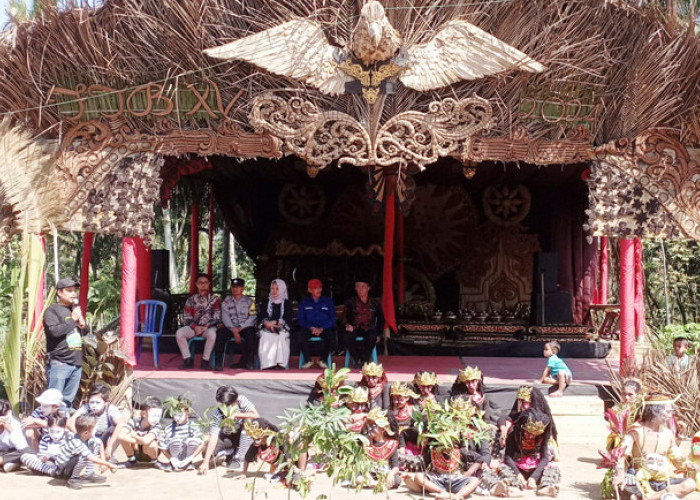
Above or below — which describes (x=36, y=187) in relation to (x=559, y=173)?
below

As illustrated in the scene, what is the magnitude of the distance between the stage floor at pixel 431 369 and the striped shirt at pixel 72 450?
162cm

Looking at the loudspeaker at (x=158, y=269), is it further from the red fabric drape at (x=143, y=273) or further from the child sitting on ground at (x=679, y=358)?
the child sitting on ground at (x=679, y=358)

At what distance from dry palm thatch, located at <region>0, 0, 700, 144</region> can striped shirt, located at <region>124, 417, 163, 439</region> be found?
3256 mm

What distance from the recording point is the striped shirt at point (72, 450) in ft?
21.5

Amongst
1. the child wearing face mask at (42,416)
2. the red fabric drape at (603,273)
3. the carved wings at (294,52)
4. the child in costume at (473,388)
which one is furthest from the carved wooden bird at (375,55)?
the red fabric drape at (603,273)

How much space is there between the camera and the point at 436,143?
27.9ft

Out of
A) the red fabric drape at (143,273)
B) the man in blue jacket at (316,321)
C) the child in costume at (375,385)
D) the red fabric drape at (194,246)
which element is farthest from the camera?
the red fabric drape at (194,246)

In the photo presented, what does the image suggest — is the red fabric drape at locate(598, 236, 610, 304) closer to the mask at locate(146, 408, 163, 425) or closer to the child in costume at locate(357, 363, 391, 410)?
the child in costume at locate(357, 363, 391, 410)

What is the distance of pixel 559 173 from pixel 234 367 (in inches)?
230

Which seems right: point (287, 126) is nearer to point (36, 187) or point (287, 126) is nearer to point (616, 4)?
point (36, 187)

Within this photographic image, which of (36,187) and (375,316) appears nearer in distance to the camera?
(36,187)

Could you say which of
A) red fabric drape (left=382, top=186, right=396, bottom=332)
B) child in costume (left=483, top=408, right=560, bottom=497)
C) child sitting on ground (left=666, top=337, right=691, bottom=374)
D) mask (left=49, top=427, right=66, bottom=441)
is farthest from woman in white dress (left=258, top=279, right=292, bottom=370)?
child sitting on ground (left=666, top=337, right=691, bottom=374)

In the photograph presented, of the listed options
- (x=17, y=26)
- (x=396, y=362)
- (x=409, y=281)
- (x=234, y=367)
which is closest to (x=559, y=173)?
(x=409, y=281)

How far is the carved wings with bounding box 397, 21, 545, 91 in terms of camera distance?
818 cm
